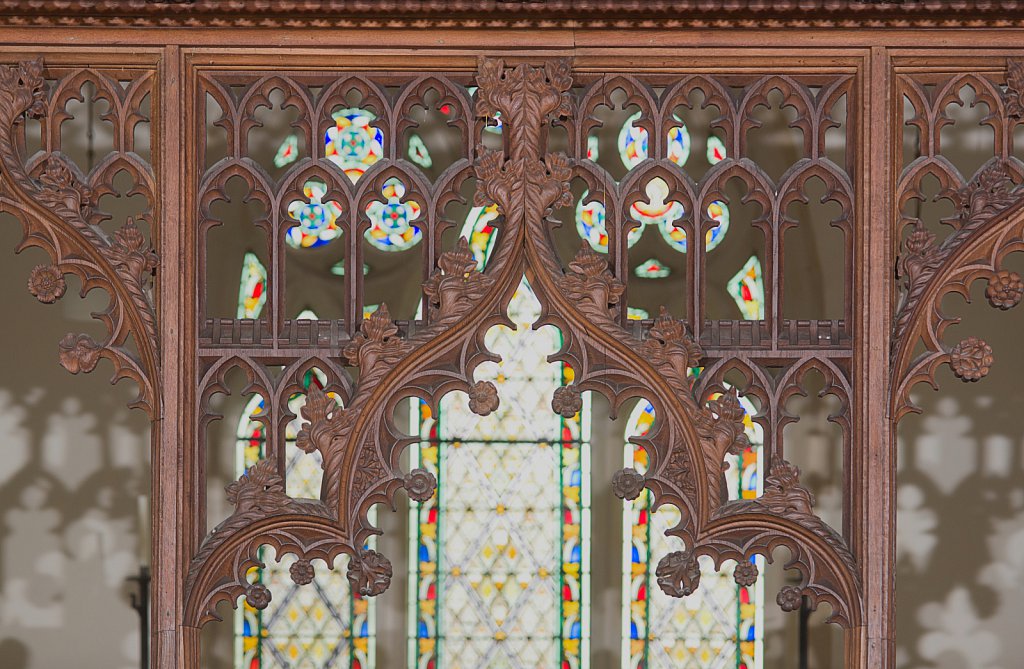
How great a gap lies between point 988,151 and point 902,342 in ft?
13.8

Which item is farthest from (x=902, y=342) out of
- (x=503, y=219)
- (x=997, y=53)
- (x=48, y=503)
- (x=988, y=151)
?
(x=48, y=503)

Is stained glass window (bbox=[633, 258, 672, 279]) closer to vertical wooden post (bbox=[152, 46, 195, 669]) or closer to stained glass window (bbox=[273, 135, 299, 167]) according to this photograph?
stained glass window (bbox=[273, 135, 299, 167])

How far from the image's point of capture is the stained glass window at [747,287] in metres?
8.48

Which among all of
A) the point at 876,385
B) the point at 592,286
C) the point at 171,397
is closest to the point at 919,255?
the point at 876,385

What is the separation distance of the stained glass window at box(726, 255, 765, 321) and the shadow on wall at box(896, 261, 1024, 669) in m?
1.00

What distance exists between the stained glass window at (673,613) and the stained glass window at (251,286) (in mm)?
2148

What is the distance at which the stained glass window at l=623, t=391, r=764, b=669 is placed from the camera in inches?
331

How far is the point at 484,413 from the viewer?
4.18m

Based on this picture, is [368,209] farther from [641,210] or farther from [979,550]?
[979,550]

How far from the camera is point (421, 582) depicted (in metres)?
8.48

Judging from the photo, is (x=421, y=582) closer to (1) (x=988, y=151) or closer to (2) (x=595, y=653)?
(2) (x=595, y=653)

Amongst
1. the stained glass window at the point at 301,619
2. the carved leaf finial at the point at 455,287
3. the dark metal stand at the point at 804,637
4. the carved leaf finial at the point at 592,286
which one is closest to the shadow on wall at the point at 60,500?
the stained glass window at the point at 301,619

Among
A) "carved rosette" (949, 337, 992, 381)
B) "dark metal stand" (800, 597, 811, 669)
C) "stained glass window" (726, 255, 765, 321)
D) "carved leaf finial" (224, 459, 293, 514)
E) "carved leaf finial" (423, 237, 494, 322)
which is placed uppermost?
"stained glass window" (726, 255, 765, 321)

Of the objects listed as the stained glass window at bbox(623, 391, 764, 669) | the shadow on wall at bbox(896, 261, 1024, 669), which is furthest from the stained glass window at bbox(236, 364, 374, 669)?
the shadow on wall at bbox(896, 261, 1024, 669)
